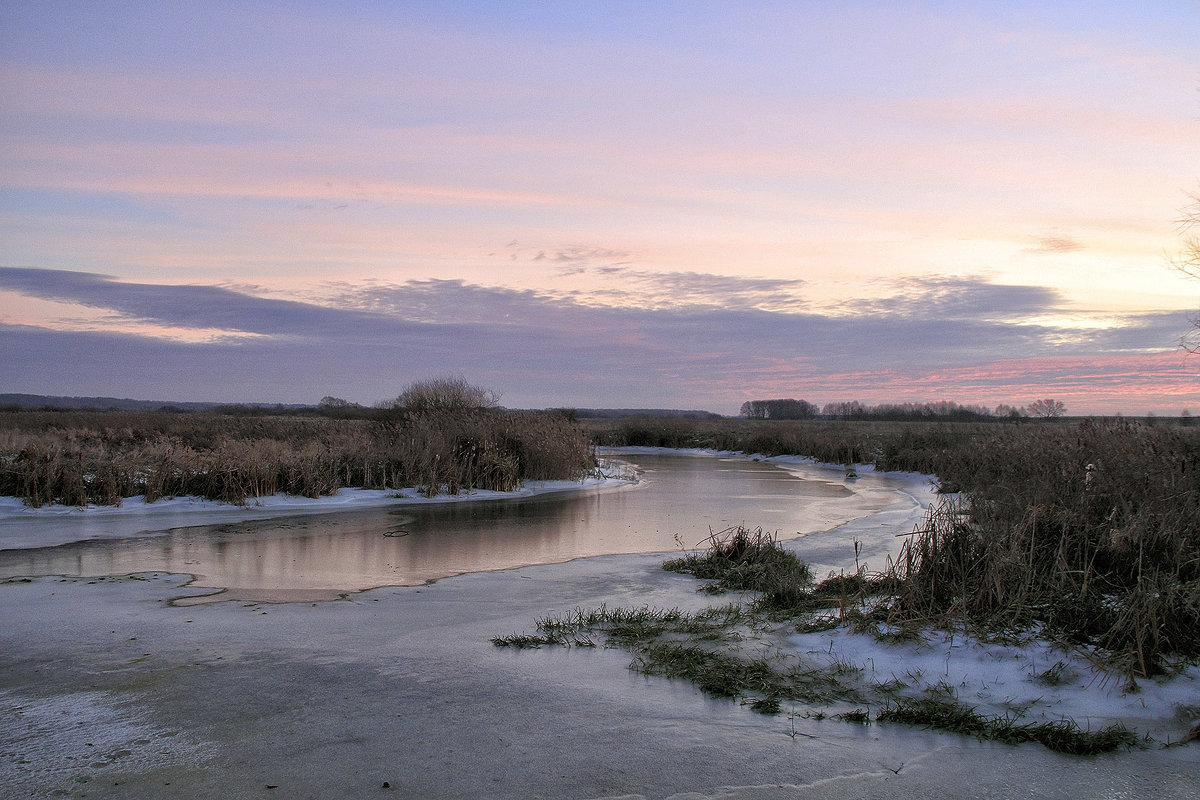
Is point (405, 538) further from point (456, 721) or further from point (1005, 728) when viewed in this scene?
point (1005, 728)

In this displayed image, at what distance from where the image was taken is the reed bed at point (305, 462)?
46.1ft

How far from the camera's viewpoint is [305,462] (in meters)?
16.6

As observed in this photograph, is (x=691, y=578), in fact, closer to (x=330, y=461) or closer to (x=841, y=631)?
(x=841, y=631)

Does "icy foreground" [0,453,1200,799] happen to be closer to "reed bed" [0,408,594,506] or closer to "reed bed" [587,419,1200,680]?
"reed bed" [587,419,1200,680]

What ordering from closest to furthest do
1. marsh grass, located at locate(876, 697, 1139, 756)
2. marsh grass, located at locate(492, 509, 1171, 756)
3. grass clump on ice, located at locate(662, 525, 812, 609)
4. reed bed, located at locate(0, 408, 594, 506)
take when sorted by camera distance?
marsh grass, located at locate(876, 697, 1139, 756), marsh grass, located at locate(492, 509, 1171, 756), grass clump on ice, located at locate(662, 525, 812, 609), reed bed, located at locate(0, 408, 594, 506)

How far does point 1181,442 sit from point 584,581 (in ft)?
27.9

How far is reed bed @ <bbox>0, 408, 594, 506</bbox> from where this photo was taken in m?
14.0

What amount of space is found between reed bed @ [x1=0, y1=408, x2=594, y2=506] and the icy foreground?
29.0 feet

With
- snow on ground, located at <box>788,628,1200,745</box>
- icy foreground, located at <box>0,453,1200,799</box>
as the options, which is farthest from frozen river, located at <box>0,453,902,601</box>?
snow on ground, located at <box>788,628,1200,745</box>

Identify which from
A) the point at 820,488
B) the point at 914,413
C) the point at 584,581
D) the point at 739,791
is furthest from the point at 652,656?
the point at 914,413

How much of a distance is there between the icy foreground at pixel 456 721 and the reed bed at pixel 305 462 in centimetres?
883

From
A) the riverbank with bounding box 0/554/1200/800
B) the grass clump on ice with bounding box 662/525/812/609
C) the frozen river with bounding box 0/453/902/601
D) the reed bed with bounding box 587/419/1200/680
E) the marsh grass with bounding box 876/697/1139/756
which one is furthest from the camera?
the frozen river with bounding box 0/453/902/601

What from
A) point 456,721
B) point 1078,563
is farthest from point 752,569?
point 456,721

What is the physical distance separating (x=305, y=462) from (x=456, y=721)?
13.4 m
